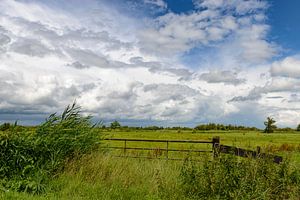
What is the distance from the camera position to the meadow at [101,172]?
8.68m

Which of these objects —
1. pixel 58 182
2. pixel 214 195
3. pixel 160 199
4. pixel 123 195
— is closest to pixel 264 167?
pixel 214 195

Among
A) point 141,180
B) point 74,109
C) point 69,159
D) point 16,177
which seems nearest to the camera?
point 16,177

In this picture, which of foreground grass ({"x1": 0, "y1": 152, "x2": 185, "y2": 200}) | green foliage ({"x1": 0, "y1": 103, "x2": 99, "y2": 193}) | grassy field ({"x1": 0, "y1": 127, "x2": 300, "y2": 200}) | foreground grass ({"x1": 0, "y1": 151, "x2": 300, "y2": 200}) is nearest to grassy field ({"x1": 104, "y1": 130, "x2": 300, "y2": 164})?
foreground grass ({"x1": 0, "y1": 151, "x2": 300, "y2": 200})

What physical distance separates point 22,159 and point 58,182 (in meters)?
1.25

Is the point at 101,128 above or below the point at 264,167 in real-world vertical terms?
above

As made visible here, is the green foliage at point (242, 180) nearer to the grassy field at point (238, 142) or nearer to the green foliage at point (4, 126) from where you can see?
the grassy field at point (238, 142)

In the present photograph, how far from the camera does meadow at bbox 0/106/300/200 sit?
8.68 meters

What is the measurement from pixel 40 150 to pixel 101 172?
1.85 meters

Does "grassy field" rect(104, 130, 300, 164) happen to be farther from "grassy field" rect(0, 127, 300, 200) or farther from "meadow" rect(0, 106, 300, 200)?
"grassy field" rect(0, 127, 300, 200)

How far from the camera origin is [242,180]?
8.34m

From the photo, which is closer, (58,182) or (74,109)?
(58,182)

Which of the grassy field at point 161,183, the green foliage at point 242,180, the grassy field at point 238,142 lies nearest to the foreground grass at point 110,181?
the grassy field at point 161,183

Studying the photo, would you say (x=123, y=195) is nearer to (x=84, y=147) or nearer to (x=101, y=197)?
(x=101, y=197)

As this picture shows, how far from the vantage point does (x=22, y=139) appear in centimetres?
1114
